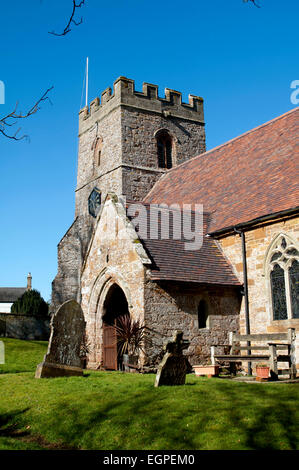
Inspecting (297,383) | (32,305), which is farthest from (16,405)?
(32,305)

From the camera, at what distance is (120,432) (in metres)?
6.69

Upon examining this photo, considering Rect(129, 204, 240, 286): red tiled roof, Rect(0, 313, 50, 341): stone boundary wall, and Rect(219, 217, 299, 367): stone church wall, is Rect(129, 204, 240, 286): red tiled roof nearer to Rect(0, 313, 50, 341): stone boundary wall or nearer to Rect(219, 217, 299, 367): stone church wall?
Rect(219, 217, 299, 367): stone church wall

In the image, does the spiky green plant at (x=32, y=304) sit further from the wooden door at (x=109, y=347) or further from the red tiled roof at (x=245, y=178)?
the wooden door at (x=109, y=347)

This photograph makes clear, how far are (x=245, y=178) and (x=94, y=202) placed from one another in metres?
11.3

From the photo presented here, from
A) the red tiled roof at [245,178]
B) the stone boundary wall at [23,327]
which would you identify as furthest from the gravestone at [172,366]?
the stone boundary wall at [23,327]

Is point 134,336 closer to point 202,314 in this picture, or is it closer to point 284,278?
point 202,314

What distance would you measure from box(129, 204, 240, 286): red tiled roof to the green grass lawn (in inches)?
162

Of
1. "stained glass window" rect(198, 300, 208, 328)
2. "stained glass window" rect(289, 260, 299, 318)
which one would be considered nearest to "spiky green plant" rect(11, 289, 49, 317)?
"stained glass window" rect(198, 300, 208, 328)

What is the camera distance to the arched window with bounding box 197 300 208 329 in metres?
13.9

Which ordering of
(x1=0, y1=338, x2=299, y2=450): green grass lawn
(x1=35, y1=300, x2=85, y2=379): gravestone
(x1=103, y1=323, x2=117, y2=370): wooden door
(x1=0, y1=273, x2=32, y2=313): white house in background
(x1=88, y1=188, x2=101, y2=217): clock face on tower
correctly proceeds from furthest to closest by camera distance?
(x1=0, y1=273, x2=32, y2=313): white house in background, (x1=88, y1=188, x2=101, y2=217): clock face on tower, (x1=103, y1=323, x2=117, y2=370): wooden door, (x1=35, y1=300, x2=85, y2=379): gravestone, (x1=0, y1=338, x2=299, y2=450): green grass lawn

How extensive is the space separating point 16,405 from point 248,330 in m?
7.58

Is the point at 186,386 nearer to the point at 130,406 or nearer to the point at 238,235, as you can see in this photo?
the point at 130,406

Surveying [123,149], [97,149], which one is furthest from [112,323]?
[97,149]

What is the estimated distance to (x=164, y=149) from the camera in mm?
26422
